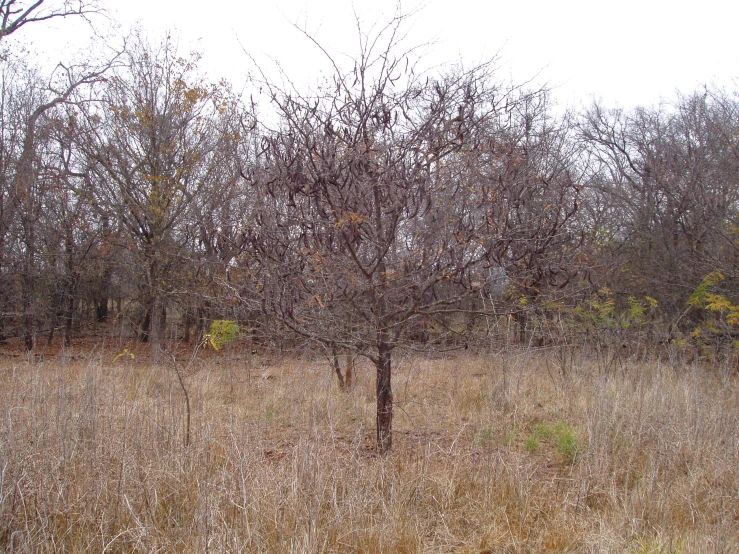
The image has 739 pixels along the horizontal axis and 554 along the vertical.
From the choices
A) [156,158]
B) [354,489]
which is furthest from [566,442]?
[156,158]

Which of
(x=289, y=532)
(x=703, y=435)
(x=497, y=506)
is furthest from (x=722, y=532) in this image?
(x=289, y=532)

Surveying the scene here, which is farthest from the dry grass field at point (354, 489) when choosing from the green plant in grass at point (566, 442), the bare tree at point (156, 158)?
the bare tree at point (156, 158)

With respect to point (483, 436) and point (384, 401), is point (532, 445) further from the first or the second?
point (384, 401)

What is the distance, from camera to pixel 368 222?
3.51 meters

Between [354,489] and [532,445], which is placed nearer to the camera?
[354,489]

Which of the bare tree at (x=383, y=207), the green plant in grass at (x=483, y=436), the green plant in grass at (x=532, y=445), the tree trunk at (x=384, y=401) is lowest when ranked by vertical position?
the green plant in grass at (x=532, y=445)

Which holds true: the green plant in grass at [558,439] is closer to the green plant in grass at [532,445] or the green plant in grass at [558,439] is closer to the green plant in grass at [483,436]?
the green plant in grass at [532,445]

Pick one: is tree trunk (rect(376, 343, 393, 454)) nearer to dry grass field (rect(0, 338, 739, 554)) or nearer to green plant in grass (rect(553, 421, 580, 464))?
dry grass field (rect(0, 338, 739, 554))

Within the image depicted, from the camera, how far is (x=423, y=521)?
3059mm

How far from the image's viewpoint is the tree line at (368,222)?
11.5 feet

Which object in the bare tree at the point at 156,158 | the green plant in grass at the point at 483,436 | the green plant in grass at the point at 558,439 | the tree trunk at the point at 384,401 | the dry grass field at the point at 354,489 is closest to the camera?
the dry grass field at the point at 354,489

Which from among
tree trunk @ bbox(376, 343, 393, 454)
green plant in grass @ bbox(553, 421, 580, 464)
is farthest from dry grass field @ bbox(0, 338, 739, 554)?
tree trunk @ bbox(376, 343, 393, 454)

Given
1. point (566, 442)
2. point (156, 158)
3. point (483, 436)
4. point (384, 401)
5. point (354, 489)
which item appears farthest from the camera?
point (156, 158)

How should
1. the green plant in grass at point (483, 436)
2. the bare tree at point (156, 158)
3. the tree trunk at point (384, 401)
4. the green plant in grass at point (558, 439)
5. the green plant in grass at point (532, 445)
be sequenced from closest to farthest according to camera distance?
the tree trunk at point (384, 401) < the green plant in grass at point (483, 436) < the green plant in grass at point (558, 439) < the green plant in grass at point (532, 445) < the bare tree at point (156, 158)
